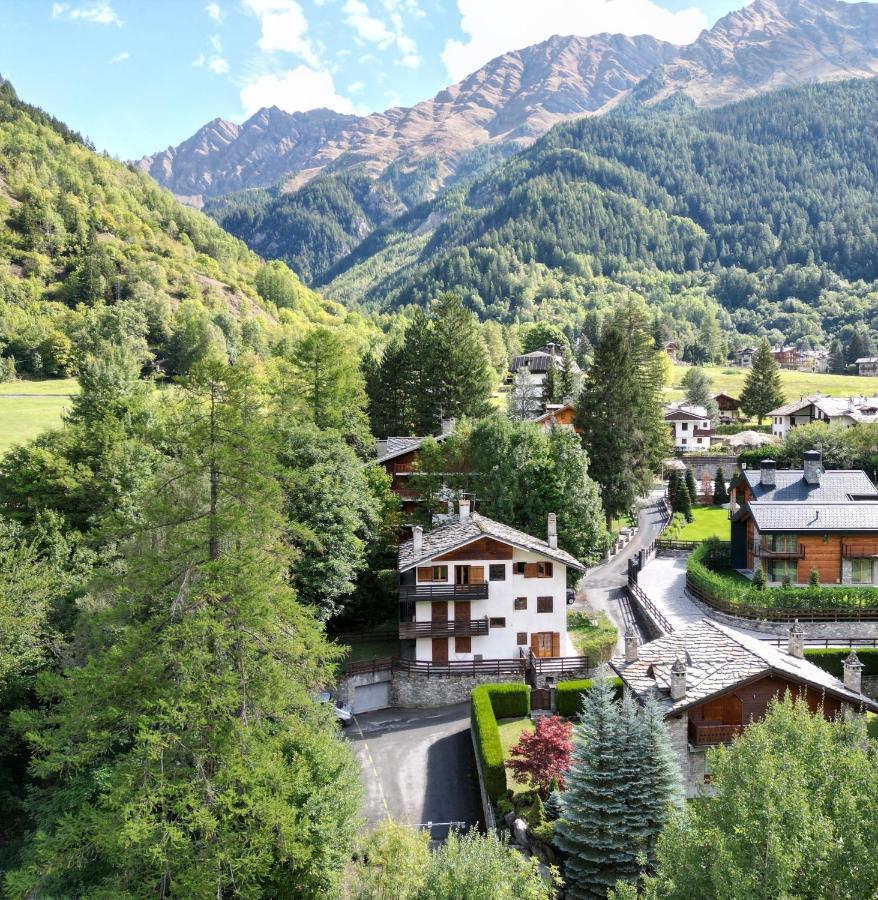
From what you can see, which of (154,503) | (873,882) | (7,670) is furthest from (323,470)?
(873,882)

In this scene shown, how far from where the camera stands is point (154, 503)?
70.0 ft

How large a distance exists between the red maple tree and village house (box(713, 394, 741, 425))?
111007mm

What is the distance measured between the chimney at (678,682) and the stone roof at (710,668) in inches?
6.9

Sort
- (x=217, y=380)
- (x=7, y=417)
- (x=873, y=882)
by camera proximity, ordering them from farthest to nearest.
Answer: (x=7, y=417)
(x=217, y=380)
(x=873, y=882)

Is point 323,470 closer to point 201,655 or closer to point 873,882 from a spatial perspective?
point 201,655

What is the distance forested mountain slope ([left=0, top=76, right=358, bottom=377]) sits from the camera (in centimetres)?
10819

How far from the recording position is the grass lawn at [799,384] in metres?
143

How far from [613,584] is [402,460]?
57.9ft

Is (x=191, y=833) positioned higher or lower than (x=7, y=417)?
lower

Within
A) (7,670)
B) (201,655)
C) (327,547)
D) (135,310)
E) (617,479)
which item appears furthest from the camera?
(135,310)

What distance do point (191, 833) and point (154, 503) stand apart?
29.4ft

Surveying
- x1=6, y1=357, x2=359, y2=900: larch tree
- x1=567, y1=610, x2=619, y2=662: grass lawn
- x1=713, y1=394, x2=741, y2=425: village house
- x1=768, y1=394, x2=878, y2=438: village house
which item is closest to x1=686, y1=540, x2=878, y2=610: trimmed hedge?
x1=567, y1=610, x2=619, y2=662: grass lawn

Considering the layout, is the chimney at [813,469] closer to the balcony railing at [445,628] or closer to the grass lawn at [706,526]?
the grass lawn at [706,526]

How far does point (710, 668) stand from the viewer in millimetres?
26547
